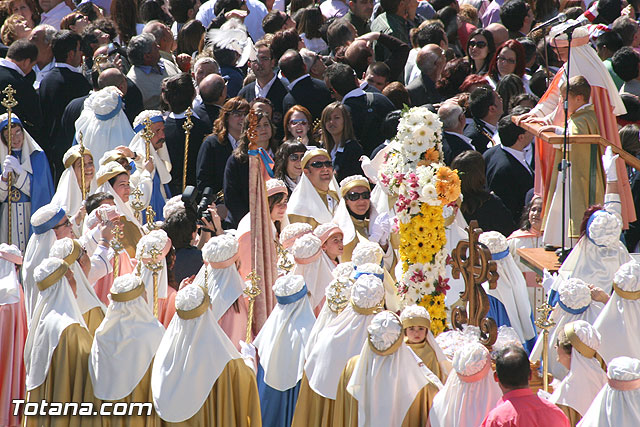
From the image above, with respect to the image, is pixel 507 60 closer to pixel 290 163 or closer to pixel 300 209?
pixel 290 163

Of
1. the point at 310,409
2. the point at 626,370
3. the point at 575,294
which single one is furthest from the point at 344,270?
the point at 626,370

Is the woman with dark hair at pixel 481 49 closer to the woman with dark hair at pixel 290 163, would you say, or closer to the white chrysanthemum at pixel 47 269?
the woman with dark hair at pixel 290 163

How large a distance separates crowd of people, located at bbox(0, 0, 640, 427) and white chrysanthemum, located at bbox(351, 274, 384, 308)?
0.02 metres

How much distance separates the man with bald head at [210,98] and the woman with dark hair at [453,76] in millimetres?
2327

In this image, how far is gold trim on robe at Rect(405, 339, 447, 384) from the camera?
7395 millimetres

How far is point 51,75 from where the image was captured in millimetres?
12125

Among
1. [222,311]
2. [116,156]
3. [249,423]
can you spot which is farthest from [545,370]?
[116,156]

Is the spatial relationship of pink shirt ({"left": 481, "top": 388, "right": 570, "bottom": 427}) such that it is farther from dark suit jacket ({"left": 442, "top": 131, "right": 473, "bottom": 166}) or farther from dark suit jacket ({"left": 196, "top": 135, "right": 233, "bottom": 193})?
dark suit jacket ({"left": 196, "top": 135, "right": 233, "bottom": 193})

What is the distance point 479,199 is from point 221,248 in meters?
2.88

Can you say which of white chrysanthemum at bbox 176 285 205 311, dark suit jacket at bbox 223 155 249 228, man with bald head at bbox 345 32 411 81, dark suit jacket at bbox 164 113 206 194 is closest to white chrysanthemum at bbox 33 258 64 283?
white chrysanthemum at bbox 176 285 205 311

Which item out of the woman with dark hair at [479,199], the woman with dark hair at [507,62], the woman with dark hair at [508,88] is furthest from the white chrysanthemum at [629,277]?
the woman with dark hair at [507,62]

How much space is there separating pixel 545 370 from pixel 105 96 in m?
5.91

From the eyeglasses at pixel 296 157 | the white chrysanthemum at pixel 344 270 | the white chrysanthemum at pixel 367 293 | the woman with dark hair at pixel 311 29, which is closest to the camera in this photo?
the white chrysanthemum at pixel 367 293

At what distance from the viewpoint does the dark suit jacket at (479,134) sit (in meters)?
11.6
